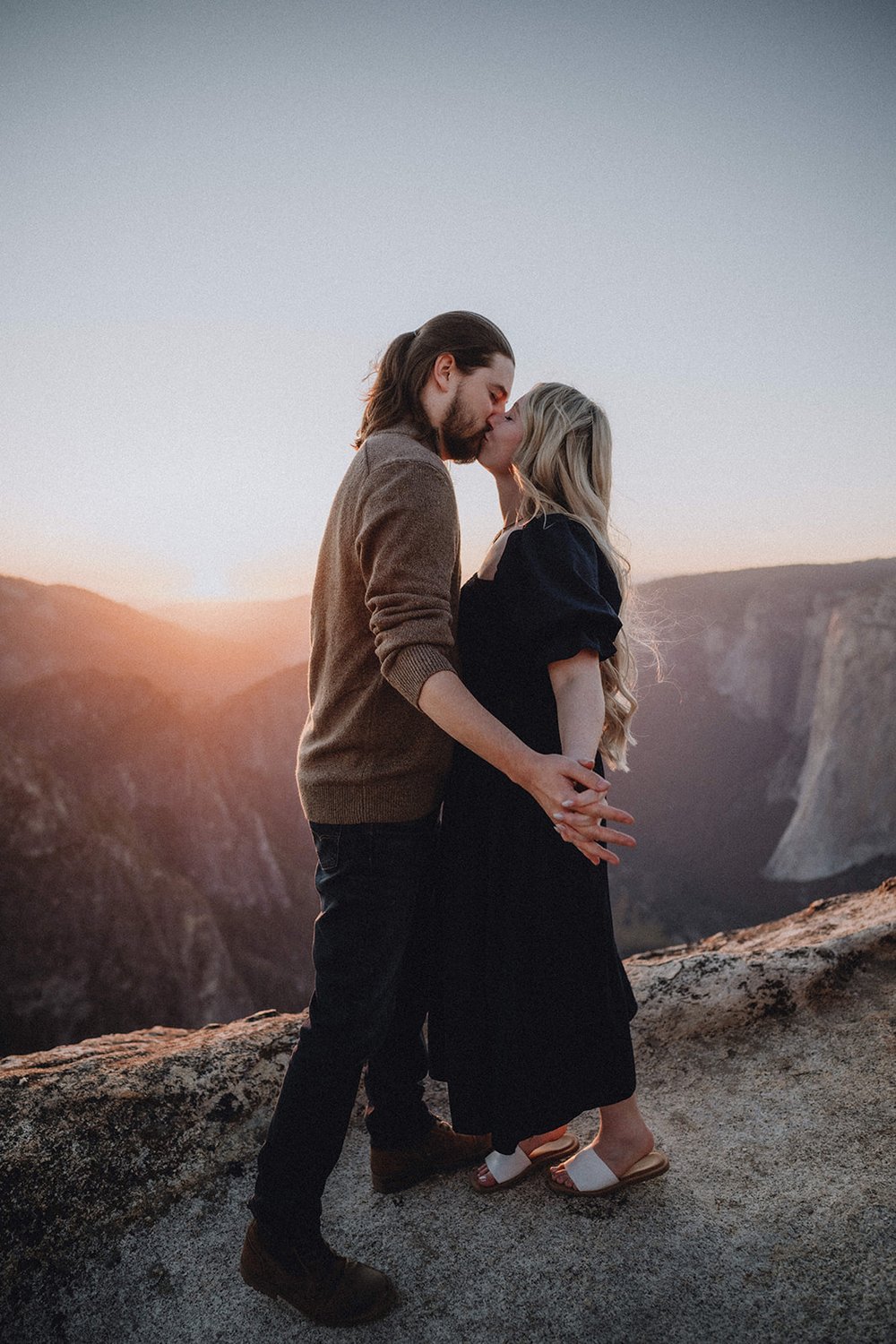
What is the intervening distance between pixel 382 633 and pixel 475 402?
72 centimetres

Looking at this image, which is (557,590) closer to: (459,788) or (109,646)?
(459,788)

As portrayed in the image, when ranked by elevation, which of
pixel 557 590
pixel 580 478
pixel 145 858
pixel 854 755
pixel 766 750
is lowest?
pixel 766 750

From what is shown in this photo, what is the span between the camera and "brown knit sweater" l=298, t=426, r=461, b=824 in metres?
1.57

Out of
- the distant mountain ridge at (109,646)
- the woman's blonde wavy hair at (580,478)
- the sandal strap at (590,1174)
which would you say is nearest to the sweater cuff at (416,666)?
the woman's blonde wavy hair at (580,478)

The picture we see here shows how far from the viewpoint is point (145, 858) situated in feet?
76.1

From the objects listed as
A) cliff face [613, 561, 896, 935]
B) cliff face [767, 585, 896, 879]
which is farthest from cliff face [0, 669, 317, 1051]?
cliff face [767, 585, 896, 879]

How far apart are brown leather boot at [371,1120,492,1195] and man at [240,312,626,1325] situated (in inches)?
14.3

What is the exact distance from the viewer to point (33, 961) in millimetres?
18219

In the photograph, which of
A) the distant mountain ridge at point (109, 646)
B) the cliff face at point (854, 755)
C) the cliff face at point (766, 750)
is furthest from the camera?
the distant mountain ridge at point (109, 646)

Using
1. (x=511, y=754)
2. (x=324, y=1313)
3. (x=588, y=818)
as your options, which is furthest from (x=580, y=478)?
(x=324, y=1313)

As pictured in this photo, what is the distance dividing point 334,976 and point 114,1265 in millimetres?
1050

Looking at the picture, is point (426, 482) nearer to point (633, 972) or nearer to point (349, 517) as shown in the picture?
point (349, 517)

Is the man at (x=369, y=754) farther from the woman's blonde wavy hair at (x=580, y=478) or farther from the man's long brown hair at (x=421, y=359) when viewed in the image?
the woman's blonde wavy hair at (x=580, y=478)

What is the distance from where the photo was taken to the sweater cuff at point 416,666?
153cm
